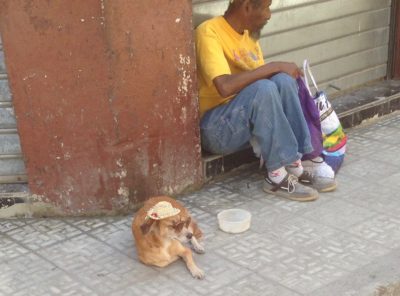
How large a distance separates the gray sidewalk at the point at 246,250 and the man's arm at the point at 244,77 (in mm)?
707

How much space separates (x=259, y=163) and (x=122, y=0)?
1669 millimetres

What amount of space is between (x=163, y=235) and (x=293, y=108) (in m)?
1.31

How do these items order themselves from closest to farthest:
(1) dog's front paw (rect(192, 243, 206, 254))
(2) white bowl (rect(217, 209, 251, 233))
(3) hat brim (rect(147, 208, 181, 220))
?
1. (3) hat brim (rect(147, 208, 181, 220))
2. (1) dog's front paw (rect(192, 243, 206, 254))
3. (2) white bowl (rect(217, 209, 251, 233))

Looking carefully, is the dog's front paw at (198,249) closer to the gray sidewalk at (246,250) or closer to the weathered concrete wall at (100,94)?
the gray sidewalk at (246,250)

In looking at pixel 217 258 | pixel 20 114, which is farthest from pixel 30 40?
pixel 217 258

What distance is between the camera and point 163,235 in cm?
324

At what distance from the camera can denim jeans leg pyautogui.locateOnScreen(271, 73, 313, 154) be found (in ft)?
13.1

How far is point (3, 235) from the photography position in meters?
3.80

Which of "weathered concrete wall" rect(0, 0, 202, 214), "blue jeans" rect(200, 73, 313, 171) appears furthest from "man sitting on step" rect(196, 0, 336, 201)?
"weathered concrete wall" rect(0, 0, 202, 214)

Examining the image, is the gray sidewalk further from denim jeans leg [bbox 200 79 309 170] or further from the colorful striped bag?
denim jeans leg [bbox 200 79 309 170]

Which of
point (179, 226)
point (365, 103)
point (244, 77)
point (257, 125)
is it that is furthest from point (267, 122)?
point (365, 103)

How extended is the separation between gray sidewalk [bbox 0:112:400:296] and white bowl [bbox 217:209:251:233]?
0.04 m

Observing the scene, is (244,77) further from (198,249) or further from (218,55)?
(198,249)

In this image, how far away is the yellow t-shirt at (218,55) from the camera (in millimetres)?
3998
